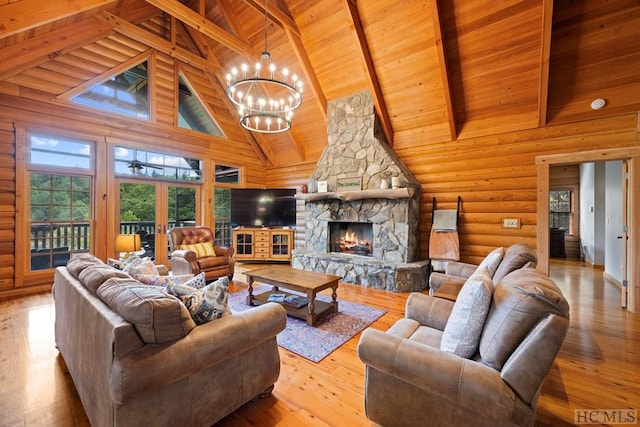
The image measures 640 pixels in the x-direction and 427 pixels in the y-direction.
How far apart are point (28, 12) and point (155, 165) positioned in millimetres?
3184

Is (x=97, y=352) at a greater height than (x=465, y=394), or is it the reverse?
(x=97, y=352)

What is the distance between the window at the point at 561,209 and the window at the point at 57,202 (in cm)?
1143

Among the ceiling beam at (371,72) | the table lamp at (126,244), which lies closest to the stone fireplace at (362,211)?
the ceiling beam at (371,72)

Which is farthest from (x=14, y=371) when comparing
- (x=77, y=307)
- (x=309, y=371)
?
(x=309, y=371)

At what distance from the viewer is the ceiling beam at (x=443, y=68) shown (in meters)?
3.65

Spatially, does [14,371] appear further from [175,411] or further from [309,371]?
[309,371]

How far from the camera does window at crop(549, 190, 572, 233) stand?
7.92 meters

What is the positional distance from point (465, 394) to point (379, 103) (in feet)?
15.7

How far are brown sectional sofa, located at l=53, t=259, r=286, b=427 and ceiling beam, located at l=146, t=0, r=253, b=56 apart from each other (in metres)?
Answer: 4.37

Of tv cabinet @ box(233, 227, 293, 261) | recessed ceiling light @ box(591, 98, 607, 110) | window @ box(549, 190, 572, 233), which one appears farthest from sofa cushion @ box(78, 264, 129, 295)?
window @ box(549, 190, 572, 233)

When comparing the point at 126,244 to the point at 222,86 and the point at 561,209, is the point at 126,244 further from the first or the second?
the point at 561,209

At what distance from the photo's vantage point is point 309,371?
2270 millimetres

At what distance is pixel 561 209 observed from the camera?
8.09m

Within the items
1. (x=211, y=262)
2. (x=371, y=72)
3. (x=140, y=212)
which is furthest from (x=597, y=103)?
(x=140, y=212)
